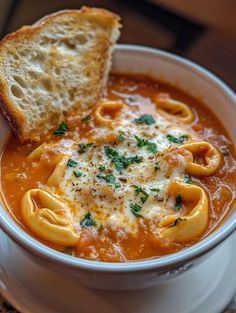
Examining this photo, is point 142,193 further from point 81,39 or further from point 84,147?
point 81,39

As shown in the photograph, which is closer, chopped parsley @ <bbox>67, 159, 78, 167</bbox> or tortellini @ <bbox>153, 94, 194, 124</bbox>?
chopped parsley @ <bbox>67, 159, 78, 167</bbox>

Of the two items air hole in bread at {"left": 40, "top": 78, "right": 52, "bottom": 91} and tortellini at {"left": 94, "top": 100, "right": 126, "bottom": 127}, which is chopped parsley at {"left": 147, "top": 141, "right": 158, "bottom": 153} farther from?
air hole in bread at {"left": 40, "top": 78, "right": 52, "bottom": 91}

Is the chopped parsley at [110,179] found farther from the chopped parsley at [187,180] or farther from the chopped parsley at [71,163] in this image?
the chopped parsley at [187,180]

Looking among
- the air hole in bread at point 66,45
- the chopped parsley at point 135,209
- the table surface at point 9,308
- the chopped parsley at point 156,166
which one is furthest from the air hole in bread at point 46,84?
the table surface at point 9,308

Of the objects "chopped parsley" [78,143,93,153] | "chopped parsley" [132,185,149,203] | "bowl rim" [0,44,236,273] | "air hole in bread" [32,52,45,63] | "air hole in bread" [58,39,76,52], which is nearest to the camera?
"bowl rim" [0,44,236,273]

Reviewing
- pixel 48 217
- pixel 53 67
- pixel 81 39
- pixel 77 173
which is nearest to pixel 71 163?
pixel 77 173

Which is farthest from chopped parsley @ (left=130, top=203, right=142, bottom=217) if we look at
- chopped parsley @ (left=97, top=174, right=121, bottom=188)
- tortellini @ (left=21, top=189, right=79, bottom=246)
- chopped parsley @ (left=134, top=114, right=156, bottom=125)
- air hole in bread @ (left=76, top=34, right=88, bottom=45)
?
air hole in bread @ (left=76, top=34, right=88, bottom=45)
